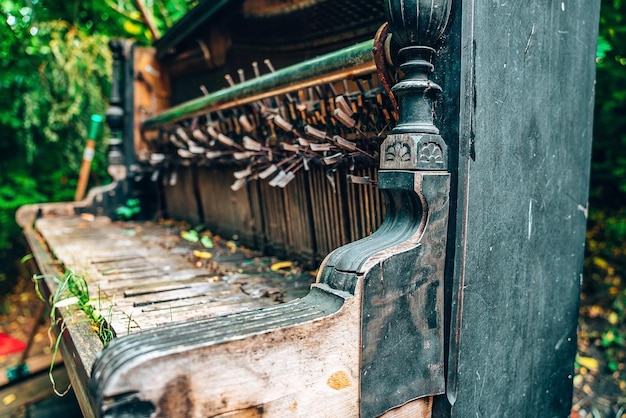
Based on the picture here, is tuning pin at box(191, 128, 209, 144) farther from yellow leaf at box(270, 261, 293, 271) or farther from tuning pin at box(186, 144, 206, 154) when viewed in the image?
yellow leaf at box(270, 261, 293, 271)

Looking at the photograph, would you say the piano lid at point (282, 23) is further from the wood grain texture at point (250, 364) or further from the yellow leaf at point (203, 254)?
the wood grain texture at point (250, 364)

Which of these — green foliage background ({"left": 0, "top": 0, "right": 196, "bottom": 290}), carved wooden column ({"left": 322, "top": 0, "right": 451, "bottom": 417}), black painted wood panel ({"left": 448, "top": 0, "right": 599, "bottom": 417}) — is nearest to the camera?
carved wooden column ({"left": 322, "top": 0, "right": 451, "bottom": 417})

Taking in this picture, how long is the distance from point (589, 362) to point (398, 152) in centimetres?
310

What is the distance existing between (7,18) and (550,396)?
630cm

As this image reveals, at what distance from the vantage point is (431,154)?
1.26 metres

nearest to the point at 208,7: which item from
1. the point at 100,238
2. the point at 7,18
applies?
the point at 100,238

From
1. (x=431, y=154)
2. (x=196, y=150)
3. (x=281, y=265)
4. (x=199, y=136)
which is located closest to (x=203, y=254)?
(x=281, y=265)

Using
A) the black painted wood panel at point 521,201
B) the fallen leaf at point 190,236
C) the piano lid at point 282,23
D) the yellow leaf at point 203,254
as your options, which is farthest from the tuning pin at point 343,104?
the fallen leaf at point 190,236

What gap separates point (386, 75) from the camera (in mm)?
1392

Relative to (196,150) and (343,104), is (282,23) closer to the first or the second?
(196,150)

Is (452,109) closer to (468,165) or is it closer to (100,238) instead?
(468,165)

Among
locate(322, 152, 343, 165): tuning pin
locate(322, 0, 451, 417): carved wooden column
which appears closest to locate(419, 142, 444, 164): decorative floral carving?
locate(322, 0, 451, 417): carved wooden column

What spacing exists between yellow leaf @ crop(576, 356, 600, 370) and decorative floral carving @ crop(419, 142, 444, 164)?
2.97 metres

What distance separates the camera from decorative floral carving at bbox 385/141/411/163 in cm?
125
